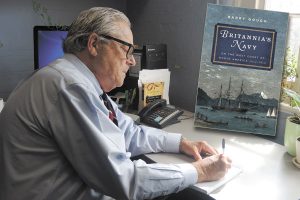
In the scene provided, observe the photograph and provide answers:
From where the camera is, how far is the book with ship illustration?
1.54 metres

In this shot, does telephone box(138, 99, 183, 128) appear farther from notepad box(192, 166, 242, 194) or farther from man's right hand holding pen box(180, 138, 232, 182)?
notepad box(192, 166, 242, 194)

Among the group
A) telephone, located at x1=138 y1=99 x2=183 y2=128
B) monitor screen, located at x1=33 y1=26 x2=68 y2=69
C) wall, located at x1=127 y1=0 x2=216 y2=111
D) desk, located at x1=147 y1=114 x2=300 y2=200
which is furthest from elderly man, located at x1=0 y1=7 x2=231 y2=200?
wall, located at x1=127 y1=0 x2=216 y2=111

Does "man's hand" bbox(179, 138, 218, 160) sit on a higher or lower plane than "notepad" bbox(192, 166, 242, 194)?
higher

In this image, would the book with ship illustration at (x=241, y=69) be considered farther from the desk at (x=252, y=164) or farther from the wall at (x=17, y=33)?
the wall at (x=17, y=33)

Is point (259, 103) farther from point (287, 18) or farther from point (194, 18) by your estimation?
point (194, 18)

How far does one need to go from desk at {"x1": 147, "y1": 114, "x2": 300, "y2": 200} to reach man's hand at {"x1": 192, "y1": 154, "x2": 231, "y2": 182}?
0.05 m

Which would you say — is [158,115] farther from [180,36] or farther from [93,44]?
[93,44]

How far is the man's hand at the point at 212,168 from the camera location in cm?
112

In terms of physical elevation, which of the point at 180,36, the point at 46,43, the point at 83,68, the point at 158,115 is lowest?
the point at 158,115

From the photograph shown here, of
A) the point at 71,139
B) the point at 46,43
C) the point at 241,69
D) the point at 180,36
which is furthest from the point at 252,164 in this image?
the point at 46,43

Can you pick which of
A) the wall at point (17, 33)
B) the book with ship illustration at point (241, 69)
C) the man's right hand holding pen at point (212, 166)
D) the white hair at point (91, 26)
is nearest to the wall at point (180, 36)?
the book with ship illustration at point (241, 69)

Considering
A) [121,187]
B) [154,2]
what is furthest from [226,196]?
[154,2]

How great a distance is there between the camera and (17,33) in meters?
1.98

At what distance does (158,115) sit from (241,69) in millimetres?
498
